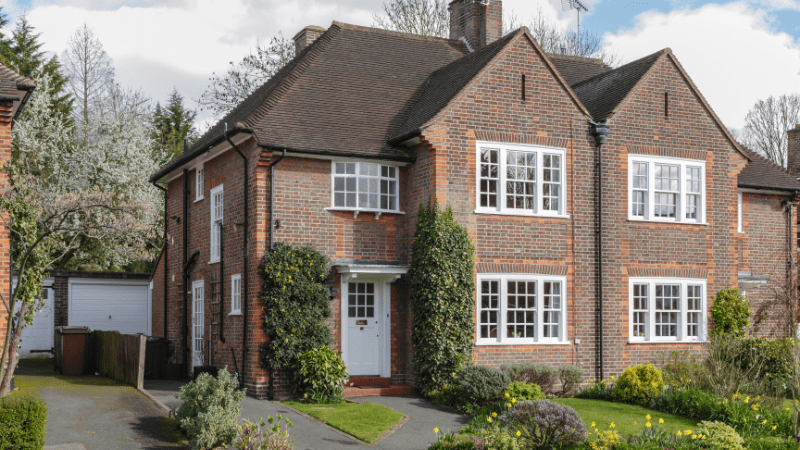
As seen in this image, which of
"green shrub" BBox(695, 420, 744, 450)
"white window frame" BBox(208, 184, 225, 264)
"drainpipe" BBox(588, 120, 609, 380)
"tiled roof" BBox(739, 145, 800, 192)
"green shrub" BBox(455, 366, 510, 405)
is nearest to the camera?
"green shrub" BBox(695, 420, 744, 450)

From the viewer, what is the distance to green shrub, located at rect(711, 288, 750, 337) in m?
20.4

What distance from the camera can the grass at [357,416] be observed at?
45.4 feet

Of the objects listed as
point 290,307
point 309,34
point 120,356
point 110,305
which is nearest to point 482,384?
point 290,307

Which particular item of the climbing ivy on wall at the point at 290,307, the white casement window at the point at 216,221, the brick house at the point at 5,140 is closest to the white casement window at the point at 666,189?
the climbing ivy on wall at the point at 290,307

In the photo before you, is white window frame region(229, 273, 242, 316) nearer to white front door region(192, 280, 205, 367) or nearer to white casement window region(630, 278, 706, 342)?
white front door region(192, 280, 205, 367)

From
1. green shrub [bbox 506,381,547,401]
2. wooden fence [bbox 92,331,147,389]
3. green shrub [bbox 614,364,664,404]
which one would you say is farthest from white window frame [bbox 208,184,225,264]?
green shrub [bbox 614,364,664,404]

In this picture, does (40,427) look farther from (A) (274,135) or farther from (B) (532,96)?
(B) (532,96)

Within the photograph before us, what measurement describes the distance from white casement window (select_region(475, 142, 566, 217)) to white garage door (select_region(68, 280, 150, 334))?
15.5 meters

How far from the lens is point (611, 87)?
70.3ft

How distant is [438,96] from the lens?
1975 centimetres

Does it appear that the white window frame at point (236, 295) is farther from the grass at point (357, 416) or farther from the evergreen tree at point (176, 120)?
the evergreen tree at point (176, 120)

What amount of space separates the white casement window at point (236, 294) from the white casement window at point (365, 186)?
9.32 ft

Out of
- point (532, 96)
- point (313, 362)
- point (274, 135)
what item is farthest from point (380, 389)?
point (532, 96)

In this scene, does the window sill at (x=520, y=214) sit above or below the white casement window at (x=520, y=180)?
below
